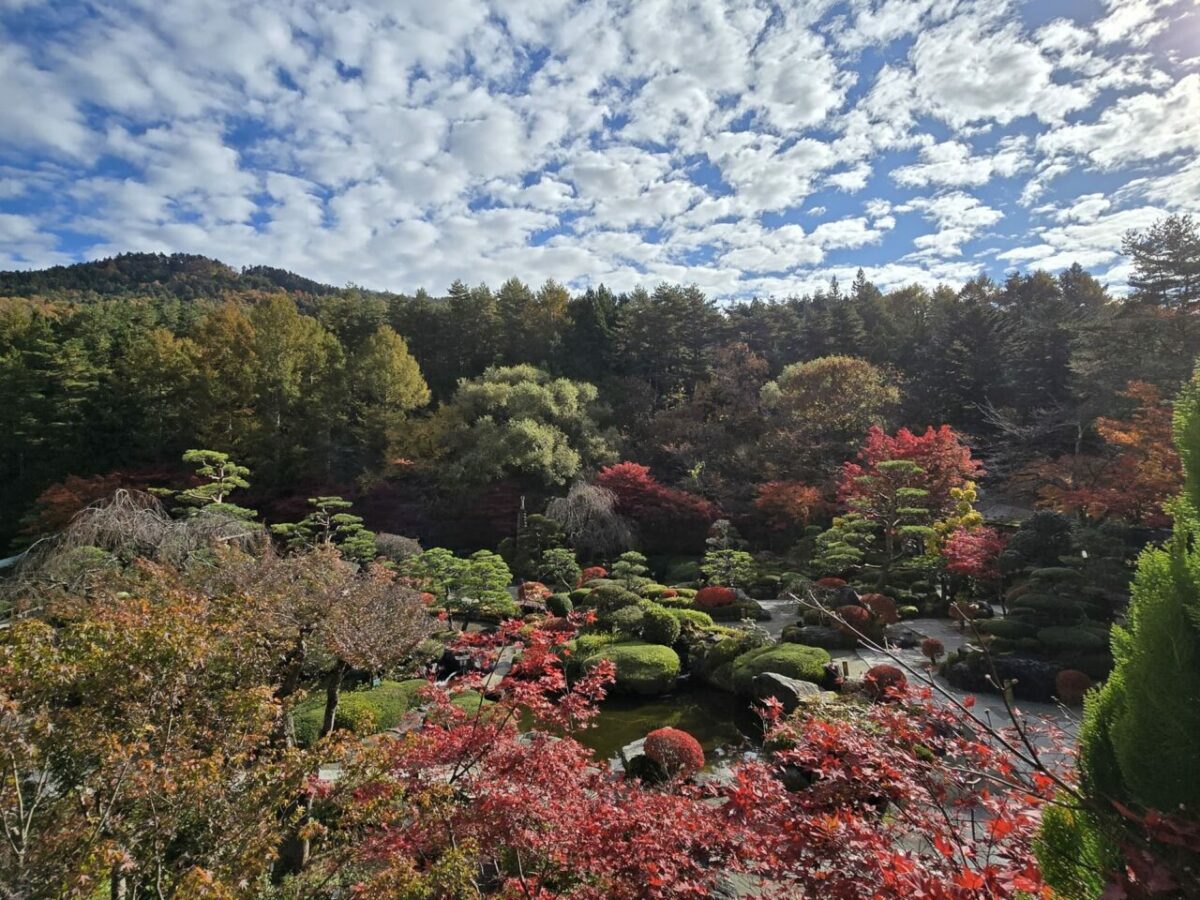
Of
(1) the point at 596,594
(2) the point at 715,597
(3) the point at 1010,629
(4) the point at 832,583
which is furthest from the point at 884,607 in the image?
(1) the point at 596,594

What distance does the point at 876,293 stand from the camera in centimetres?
3191

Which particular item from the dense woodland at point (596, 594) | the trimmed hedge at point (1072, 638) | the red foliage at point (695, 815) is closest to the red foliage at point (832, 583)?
the dense woodland at point (596, 594)

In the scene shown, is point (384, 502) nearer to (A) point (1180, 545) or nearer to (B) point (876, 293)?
(A) point (1180, 545)

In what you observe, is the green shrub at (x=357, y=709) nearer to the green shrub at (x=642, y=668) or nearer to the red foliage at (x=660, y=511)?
the green shrub at (x=642, y=668)

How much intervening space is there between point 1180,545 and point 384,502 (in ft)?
68.2

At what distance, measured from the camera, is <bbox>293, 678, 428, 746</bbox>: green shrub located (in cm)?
696

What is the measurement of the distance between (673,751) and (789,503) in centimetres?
1245

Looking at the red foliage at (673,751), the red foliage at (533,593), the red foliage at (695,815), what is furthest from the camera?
the red foliage at (533,593)

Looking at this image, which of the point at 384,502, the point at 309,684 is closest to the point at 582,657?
the point at 309,684

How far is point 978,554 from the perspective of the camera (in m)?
11.4

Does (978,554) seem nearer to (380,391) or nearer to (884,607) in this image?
(884,607)

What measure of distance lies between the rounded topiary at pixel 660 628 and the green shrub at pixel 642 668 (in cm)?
82

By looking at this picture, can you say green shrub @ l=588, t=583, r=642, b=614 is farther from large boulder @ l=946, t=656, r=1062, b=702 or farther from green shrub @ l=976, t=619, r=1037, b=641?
green shrub @ l=976, t=619, r=1037, b=641

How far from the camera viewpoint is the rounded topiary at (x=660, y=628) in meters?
10.7
